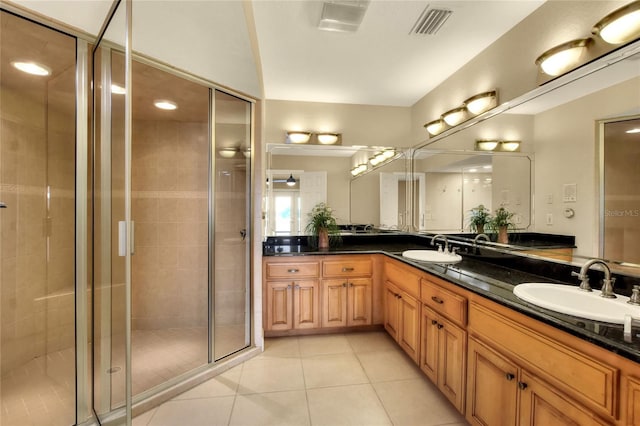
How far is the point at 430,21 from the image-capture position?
6.12 ft

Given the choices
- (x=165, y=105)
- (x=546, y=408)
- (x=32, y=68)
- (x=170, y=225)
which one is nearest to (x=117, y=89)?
(x=32, y=68)

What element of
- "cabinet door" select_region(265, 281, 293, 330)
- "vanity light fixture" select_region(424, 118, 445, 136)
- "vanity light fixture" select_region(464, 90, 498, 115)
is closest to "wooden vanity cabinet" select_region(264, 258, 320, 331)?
"cabinet door" select_region(265, 281, 293, 330)

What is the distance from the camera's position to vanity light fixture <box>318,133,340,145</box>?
3.11 metres

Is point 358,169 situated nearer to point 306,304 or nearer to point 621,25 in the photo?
point 306,304

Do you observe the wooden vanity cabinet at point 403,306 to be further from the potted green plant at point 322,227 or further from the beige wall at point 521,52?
the beige wall at point 521,52

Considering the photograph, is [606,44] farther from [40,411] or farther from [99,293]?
[40,411]

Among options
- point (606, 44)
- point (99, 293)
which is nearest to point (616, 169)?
point (606, 44)

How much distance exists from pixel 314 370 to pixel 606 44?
2661 mm

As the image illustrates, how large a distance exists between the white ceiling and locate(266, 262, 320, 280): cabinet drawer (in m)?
1.60

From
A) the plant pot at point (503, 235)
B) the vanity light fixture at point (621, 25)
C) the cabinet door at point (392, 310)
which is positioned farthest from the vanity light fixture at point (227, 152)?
the vanity light fixture at point (621, 25)

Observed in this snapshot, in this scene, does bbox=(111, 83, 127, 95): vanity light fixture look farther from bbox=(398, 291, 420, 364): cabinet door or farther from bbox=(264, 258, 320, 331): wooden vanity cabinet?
bbox=(398, 291, 420, 364): cabinet door

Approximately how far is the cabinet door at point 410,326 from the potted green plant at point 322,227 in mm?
1011

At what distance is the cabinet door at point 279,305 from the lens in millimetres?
2600

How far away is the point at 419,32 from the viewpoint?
1.98m
